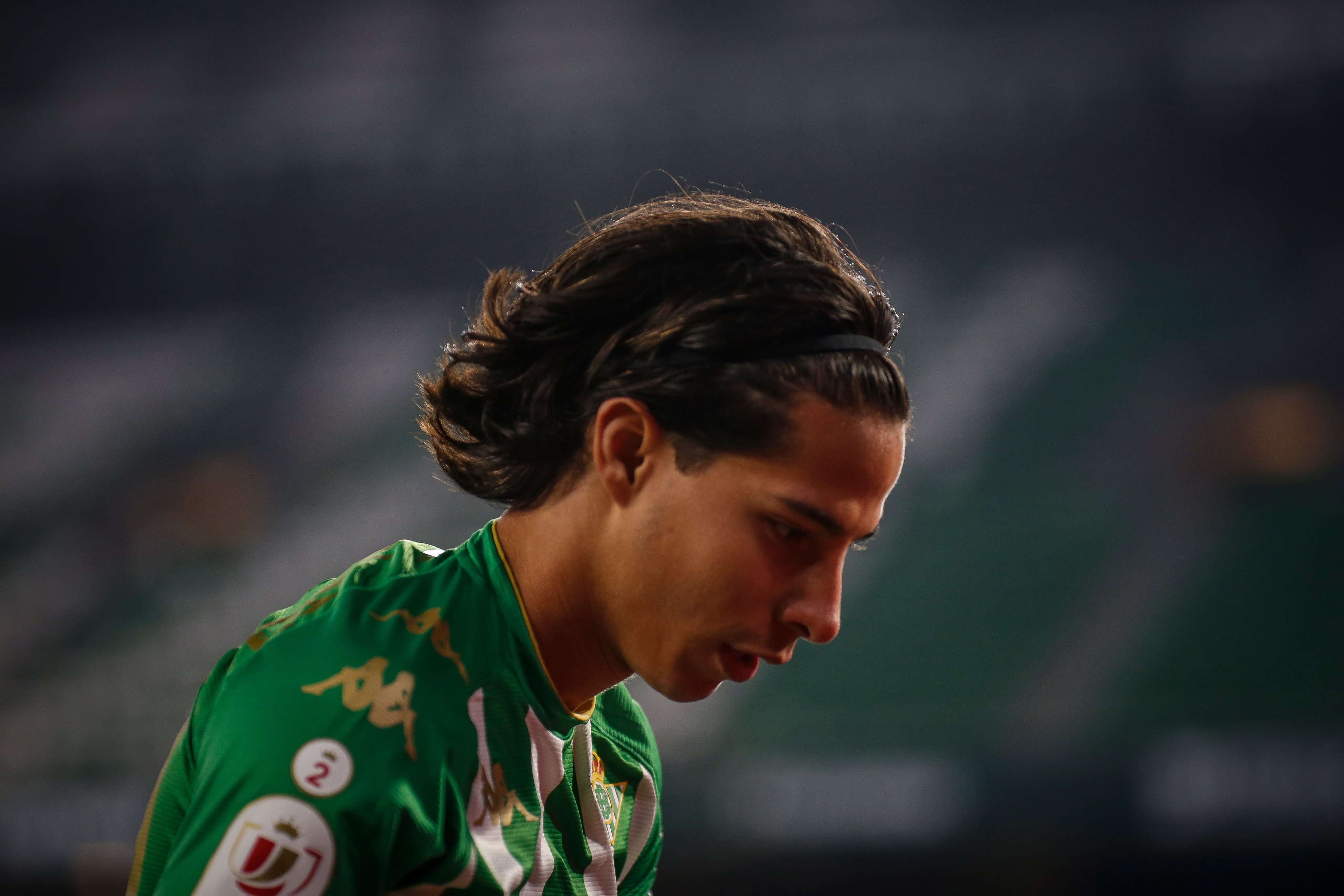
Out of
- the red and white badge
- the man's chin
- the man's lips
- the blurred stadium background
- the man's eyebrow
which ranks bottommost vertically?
the red and white badge

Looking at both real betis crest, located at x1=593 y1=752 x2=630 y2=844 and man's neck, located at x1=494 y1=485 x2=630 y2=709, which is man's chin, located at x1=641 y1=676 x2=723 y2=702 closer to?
man's neck, located at x1=494 y1=485 x2=630 y2=709

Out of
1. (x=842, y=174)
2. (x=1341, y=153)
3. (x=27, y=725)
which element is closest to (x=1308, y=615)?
(x=1341, y=153)

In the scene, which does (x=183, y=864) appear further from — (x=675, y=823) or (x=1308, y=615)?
(x=1308, y=615)

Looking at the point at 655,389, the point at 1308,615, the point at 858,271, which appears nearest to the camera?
the point at 655,389

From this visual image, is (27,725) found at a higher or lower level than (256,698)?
higher

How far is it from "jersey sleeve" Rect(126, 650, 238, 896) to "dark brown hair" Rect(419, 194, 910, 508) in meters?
0.36

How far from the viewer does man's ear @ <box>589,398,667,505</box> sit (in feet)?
3.23

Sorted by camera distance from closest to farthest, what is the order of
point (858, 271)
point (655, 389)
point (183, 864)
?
point (183, 864)
point (655, 389)
point (858, 271)

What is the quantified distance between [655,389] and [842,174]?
3.84 meters

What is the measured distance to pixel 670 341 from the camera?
1.00m

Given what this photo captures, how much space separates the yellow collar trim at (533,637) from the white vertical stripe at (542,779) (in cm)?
3

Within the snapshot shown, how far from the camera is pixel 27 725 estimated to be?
15.3 ft

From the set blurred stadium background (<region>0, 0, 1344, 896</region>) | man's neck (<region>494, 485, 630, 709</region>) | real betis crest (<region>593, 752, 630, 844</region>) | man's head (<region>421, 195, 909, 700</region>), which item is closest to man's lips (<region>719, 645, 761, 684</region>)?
man's head (<region>421, 195, 909, 700</region>)

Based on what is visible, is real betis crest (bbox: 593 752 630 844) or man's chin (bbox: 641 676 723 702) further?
real betis crest (bbox: 593 752 630 844)
